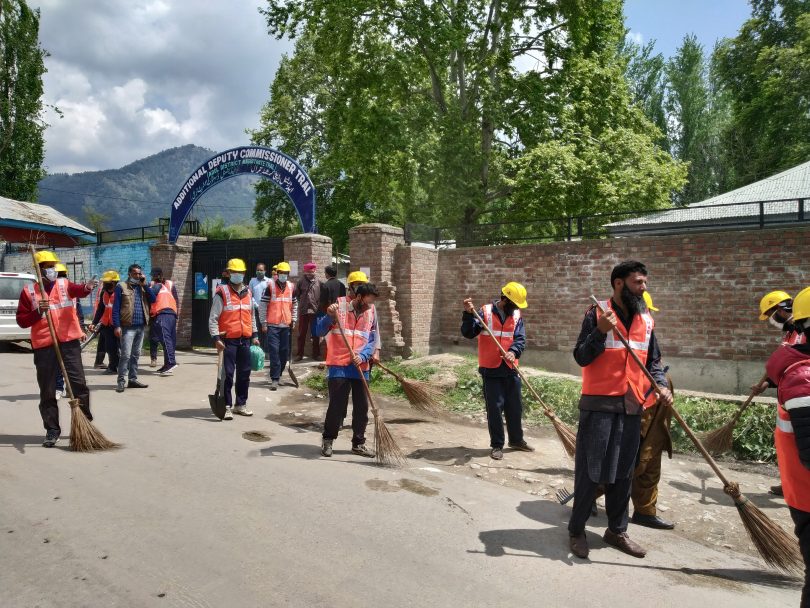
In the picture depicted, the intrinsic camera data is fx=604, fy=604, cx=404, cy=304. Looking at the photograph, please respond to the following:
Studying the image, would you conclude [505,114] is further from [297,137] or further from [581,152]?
[297,137]

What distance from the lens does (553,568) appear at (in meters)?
3.89

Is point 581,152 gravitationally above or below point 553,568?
above

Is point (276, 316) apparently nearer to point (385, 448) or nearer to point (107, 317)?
point (107, 317)

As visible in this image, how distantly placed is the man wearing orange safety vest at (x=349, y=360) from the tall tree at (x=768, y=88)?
2564 cm

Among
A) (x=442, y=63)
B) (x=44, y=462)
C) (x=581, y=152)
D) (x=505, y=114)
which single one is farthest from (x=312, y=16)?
(x=44, y=462)

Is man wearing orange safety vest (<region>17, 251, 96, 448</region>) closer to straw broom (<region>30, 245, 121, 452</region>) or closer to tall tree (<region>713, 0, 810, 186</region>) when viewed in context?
straw broom (<region>30, 245, 121, 452</region>)

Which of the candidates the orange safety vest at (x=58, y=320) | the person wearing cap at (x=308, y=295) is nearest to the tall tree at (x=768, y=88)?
the person wearing cap at (x=308, y=295)

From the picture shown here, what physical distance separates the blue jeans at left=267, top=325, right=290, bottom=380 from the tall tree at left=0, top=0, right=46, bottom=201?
118 ft

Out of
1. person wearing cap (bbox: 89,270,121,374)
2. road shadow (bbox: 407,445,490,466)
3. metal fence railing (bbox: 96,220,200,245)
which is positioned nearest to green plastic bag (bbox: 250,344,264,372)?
road shadow (bbox: 407,445,490,466)

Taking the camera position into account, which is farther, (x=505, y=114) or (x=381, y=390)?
(x=505, y=114)

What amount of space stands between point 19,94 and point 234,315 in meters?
38.7

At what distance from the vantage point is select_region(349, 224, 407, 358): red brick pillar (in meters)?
12.0

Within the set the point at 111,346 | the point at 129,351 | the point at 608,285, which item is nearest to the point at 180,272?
the point at 111,346

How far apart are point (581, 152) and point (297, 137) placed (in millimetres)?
21291
